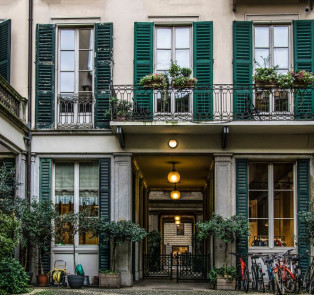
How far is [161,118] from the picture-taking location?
17516mm

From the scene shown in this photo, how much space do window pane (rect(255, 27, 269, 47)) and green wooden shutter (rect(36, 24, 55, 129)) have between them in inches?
185

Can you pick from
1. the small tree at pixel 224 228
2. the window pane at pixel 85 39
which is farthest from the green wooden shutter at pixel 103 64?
the small tree at pixel 224 228

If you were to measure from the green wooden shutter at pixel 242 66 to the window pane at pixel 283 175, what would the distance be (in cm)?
161

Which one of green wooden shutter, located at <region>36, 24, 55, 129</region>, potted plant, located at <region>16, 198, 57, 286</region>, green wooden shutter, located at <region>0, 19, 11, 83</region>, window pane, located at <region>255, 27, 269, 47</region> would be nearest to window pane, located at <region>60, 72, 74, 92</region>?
green wooden shutter, located at <region>36, 24, 55, 129</region>

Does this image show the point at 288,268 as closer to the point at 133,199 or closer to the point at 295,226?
the point at 295,226

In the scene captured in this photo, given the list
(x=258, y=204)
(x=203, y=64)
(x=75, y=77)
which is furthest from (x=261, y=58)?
(x=75, y=77)

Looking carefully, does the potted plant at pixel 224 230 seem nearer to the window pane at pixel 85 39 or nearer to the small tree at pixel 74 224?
the small tree at pixel 74 224

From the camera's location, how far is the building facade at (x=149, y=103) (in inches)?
692

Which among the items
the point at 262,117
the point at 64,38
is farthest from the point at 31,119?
the point at 262,117

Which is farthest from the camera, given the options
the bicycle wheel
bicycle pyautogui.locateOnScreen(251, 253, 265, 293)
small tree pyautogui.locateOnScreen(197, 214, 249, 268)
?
small tree pyautogui.locateOnScreen(197, 214, 249, 268)

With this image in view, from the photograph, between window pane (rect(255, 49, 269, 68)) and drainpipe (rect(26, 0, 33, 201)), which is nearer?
drainpipe (rect(26, 0, 33, 201))

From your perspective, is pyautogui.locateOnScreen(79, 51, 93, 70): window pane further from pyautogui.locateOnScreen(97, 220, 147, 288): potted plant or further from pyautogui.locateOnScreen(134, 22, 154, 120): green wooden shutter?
pyautogui.locateOnScreen(97, 220, 147, 288): potted plant

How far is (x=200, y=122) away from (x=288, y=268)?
3.65m

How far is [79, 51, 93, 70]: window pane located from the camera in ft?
59.7
